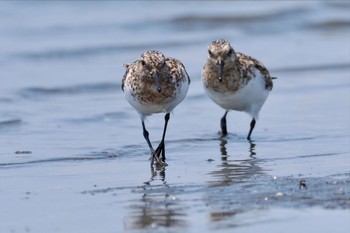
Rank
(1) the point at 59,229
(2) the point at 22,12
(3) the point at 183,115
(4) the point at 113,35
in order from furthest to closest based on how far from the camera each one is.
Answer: (2) the point at 22,12
(4) the point at 113,35
(3) the point at 183,115
(1) the point at 59,229

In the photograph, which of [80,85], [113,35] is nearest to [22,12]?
[113,35]

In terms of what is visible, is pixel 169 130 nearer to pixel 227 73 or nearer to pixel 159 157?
pixel 227 73

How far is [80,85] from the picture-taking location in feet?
44.8

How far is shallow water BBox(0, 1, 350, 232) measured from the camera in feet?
22.5

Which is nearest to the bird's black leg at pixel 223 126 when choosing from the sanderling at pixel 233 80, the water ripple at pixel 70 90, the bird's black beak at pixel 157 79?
the sanderling at pixel 233 80

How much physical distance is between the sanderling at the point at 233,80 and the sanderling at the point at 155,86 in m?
0.99

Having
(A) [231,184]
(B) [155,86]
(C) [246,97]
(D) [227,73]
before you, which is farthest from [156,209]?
(C) [246,97]

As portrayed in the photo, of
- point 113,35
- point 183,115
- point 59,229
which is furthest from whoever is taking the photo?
point 113,35

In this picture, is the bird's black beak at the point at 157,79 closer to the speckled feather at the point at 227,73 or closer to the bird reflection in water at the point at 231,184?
the bird reflection in water at the point at 231,184

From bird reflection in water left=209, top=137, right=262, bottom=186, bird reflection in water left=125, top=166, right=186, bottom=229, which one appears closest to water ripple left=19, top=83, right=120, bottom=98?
bird reflection in water left=209, top=137, right=262, bottom=186

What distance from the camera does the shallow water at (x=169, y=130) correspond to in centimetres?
685

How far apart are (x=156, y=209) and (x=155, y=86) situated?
2.25 meters

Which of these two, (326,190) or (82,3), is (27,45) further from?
(326,190)

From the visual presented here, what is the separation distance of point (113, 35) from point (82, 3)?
3.30 m
